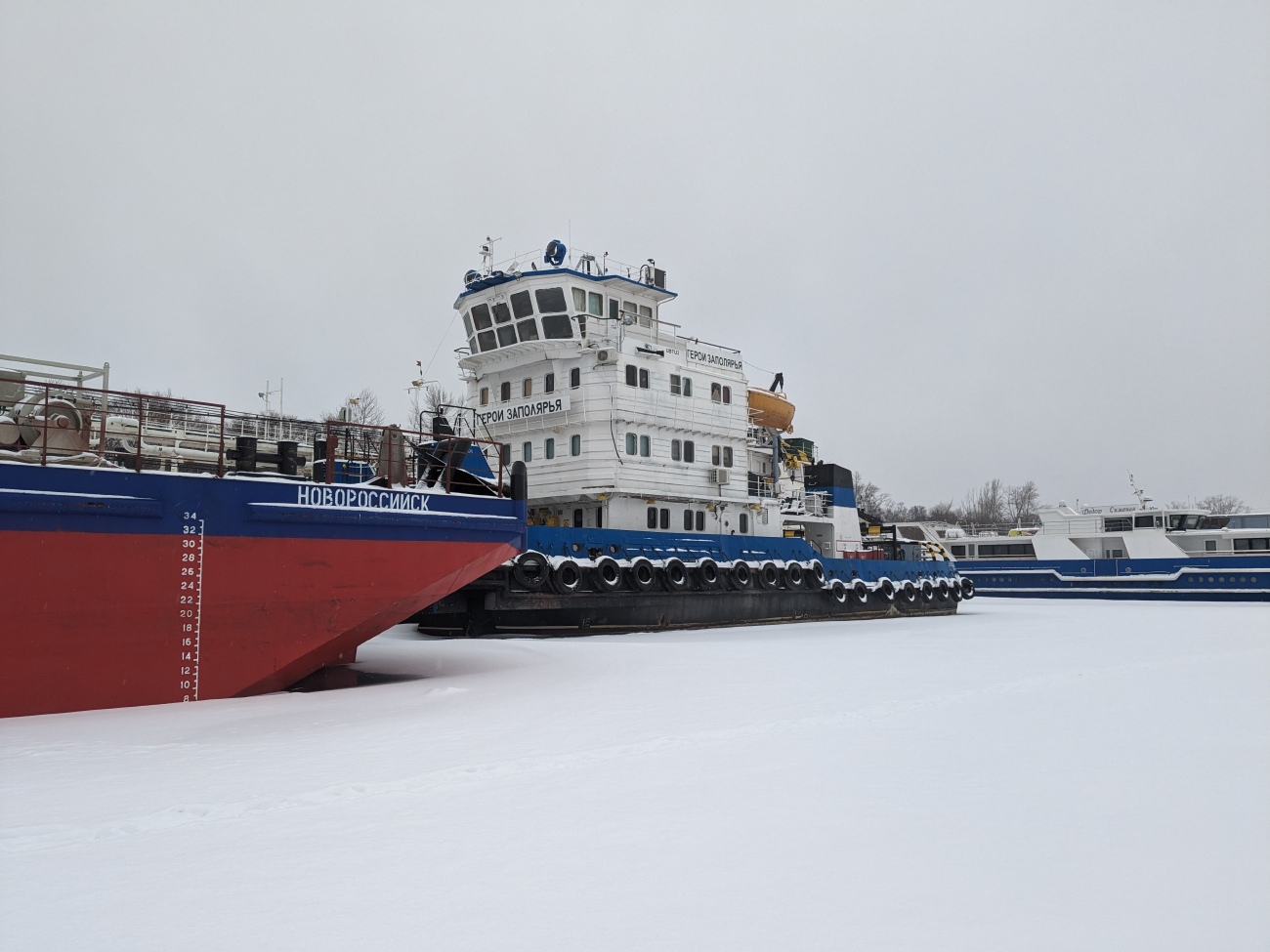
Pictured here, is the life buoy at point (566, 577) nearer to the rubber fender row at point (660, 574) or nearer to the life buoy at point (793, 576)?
the rubber fender row at point (660, 574)

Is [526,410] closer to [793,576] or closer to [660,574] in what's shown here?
[660,574]

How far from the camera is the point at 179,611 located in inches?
293

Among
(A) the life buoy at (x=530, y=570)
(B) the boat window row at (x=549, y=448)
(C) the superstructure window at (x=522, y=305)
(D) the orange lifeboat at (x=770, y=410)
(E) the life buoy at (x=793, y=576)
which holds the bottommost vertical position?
(E) the life buoy at (x=793, y=576)

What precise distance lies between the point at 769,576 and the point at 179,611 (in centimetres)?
1229

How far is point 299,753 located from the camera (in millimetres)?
5453

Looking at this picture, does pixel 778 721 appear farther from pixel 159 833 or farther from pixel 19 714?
pixel 19 714

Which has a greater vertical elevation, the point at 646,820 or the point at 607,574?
the point at 607,574

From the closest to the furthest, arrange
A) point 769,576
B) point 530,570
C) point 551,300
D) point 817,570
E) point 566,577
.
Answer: point 530,570, point 566,577, point 551,300, point 769,576, point 817,570

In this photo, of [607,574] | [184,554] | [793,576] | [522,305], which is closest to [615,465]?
[607,574]

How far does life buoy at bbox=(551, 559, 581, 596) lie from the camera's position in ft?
45.4

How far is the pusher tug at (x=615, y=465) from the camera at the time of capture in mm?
14234

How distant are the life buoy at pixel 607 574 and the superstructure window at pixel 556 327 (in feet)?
14.3

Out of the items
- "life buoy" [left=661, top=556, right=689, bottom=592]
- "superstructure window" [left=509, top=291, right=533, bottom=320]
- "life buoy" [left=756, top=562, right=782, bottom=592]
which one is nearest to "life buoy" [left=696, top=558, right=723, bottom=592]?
"life buoy" [left=661, top=556, right=689, bottom=592]

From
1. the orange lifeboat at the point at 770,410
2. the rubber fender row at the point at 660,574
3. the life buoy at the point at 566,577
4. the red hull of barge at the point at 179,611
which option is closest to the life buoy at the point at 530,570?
the rubber fender row at the point at 660,574
